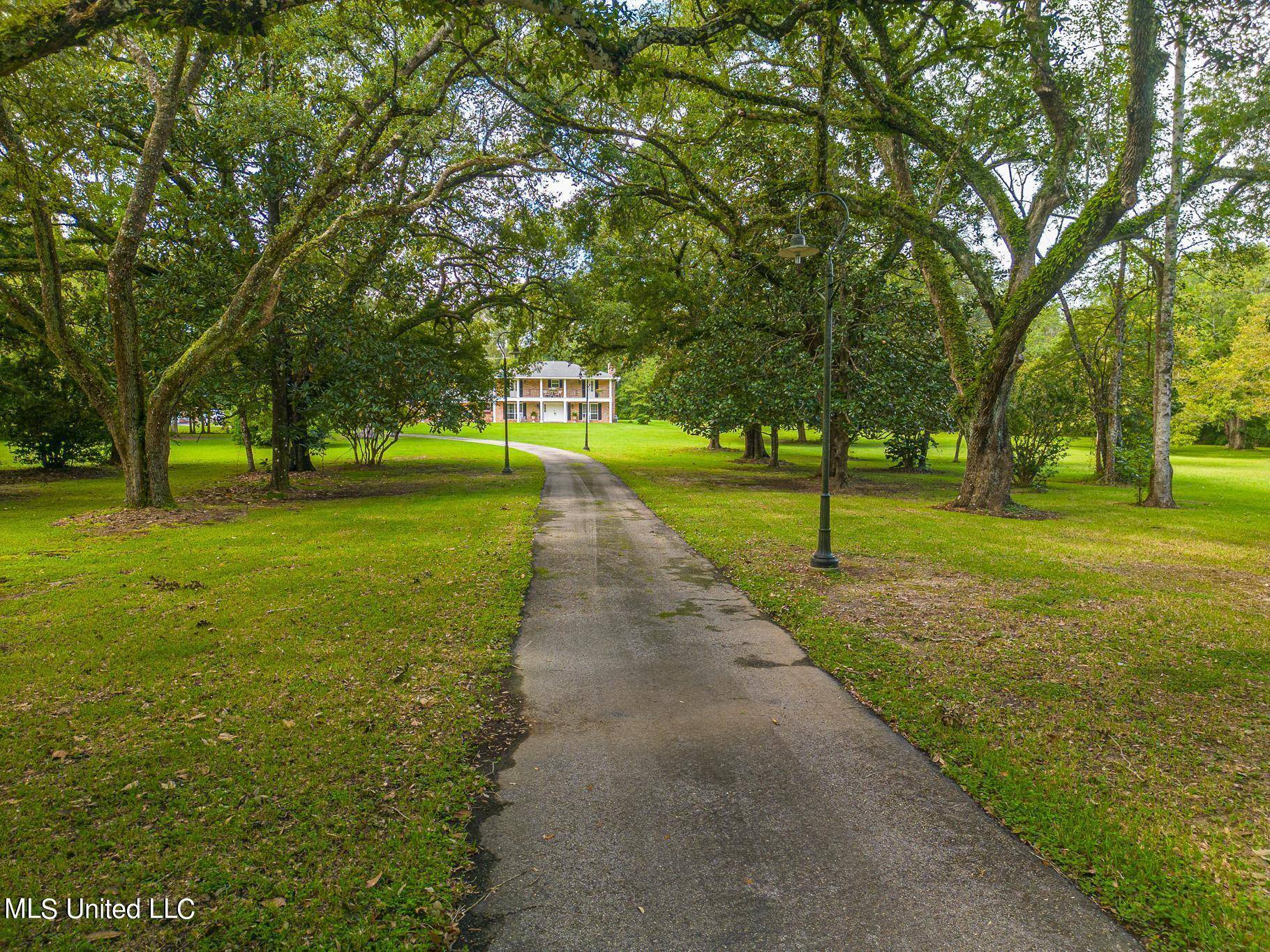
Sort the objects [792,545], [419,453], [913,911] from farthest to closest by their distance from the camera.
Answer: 1. [419,453]
2. [792,545]
3. [913,911]

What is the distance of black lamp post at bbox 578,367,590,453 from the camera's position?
3759cm

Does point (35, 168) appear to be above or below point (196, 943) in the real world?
above

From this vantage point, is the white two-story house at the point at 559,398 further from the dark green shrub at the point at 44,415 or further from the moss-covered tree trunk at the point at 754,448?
the dark green shrub at the point at 44,415

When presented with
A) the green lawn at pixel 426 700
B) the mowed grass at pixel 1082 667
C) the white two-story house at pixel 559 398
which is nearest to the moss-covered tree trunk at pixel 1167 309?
the mowed grass at pixel 1082 667

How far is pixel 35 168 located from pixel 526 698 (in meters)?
13.1

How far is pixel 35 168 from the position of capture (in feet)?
34.6

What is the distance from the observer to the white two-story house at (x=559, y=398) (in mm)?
83500

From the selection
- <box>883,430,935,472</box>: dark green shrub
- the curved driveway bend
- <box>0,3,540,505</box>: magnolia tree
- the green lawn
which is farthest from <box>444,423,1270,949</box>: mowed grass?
<box>0,3,540,505</box>: magnolia tree

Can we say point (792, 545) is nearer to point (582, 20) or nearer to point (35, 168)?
point (582, 20)

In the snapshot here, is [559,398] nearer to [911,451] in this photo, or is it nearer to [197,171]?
[911,451]

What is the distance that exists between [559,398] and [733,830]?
8408 cm

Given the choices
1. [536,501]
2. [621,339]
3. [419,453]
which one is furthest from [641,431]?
[536,501]

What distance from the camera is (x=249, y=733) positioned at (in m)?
4.63

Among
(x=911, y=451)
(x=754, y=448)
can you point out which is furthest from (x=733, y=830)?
(x=754, y=448)
